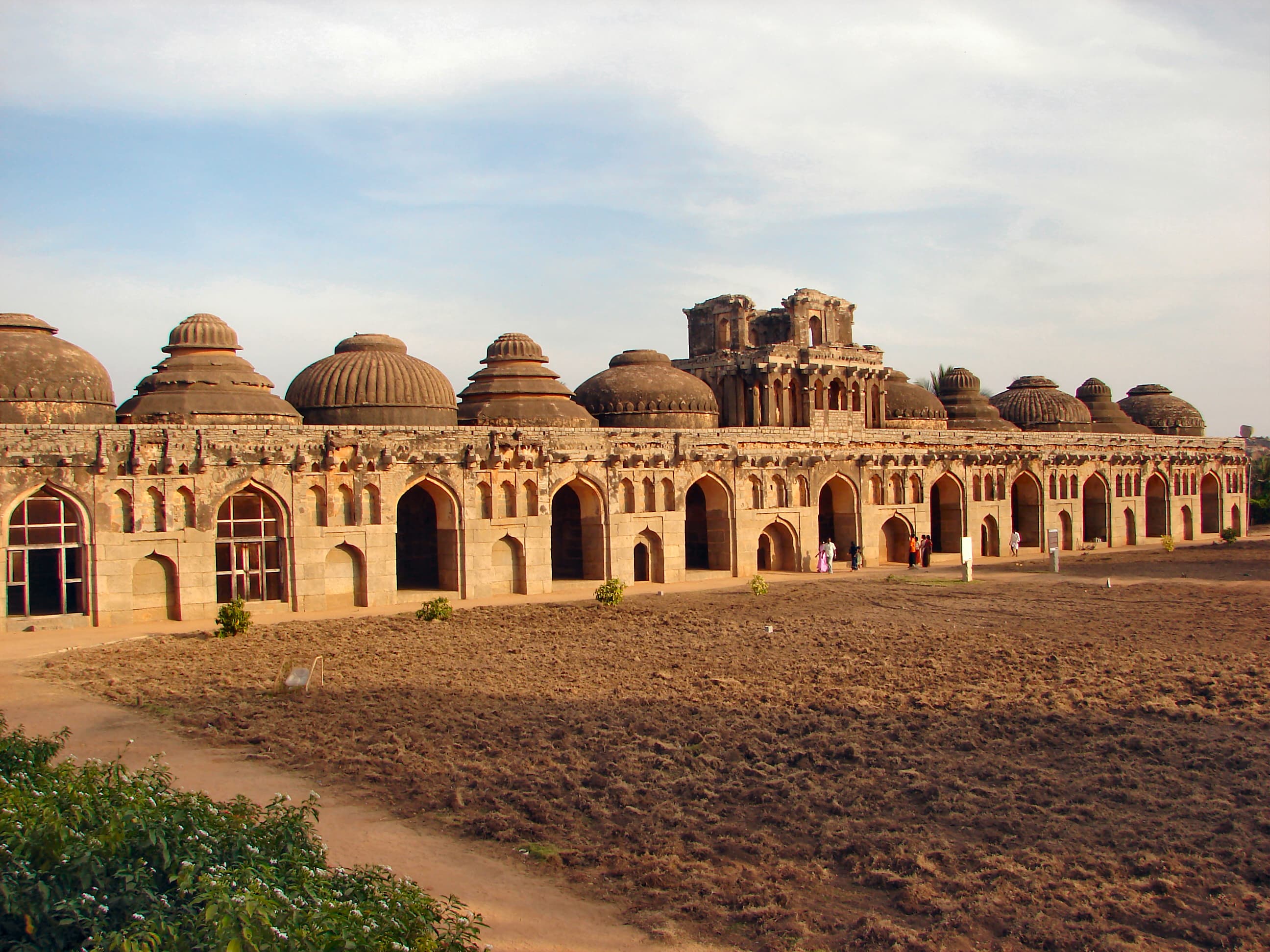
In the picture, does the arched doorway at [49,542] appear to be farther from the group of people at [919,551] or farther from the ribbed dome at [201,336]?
the group of people at [919,551]

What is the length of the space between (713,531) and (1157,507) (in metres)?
27.4

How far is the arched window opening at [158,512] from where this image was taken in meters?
24.4

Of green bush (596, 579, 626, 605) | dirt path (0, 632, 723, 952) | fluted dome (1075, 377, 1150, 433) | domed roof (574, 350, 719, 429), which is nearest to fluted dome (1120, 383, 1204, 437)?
fluted dome (1075, 377, 1150, 433)

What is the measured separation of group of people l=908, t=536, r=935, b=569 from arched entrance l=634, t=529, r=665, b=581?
10.0 meters

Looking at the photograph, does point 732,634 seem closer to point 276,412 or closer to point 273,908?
point 276,412

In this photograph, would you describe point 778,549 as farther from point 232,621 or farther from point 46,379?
point 46,379

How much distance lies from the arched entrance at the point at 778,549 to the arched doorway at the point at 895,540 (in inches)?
186

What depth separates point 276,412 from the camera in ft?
92.5

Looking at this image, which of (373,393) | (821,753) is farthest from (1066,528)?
(821,753)

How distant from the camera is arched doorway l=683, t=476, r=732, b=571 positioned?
34969mm

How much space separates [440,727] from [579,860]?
5120 mm

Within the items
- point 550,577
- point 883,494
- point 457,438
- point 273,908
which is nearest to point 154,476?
point 457,438

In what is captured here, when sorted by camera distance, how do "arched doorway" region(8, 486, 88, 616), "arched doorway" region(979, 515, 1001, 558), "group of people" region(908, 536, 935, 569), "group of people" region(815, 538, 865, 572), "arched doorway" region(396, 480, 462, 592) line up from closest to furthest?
"arched doorway" region(8, 486, 88, 616) < "arched doorway" region(396, 480, 462, 592) < "group of people" region(815, 538, 865, 572) < "group of people" region(908, 536, 935, 569) < "arched doorway" region(979, 515, 1001, 558)

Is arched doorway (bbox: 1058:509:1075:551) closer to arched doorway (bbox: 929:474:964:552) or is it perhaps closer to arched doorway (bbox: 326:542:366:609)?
arched doorway (bbox: 929:474:964:552)
